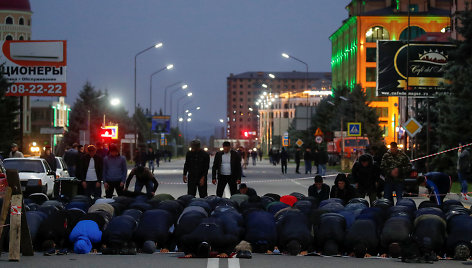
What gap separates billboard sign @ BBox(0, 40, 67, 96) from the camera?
46562 mm

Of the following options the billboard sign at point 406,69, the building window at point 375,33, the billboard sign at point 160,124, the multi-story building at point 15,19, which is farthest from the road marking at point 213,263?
the multi-story building at point 15,19

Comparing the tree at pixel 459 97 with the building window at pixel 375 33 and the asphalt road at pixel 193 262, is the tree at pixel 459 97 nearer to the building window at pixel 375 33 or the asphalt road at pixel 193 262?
the asphalt road at pixel 193 262

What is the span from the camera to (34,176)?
28438mm

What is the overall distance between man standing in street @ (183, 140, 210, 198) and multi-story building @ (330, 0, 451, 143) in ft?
387

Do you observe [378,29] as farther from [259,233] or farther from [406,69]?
[259,233]

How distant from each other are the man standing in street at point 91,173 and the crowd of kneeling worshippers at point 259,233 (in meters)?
8.99

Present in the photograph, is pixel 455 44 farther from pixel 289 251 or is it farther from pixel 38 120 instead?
pixel 38 120

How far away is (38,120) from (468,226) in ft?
586

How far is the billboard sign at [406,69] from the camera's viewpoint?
157ft

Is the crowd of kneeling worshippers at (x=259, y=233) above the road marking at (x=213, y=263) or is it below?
above

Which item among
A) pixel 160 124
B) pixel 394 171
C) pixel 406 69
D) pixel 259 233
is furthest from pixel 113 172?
pixel 160 124

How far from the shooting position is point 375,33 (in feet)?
485

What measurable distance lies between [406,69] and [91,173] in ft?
89.3

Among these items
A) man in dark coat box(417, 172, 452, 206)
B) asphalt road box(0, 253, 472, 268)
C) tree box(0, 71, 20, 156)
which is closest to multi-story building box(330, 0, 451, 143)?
tree box(0, 71, 20, 156)
